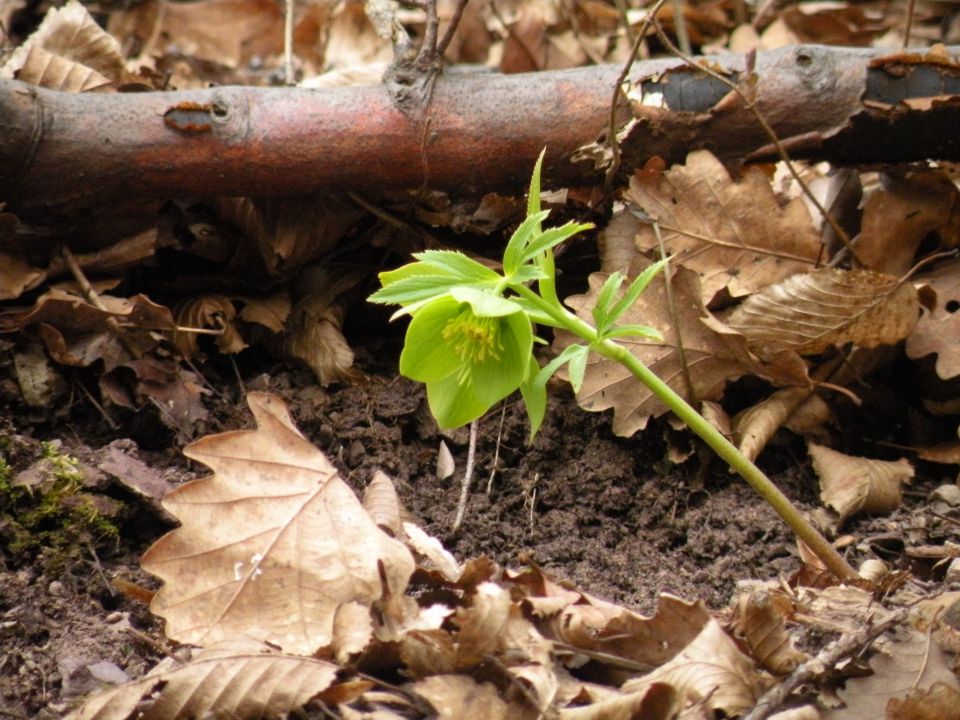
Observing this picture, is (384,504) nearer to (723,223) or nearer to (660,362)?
(660,362)

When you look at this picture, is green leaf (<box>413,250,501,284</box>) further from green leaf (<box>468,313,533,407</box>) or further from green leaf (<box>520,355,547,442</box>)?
green leaf (<box>520,355,547,442</box>)

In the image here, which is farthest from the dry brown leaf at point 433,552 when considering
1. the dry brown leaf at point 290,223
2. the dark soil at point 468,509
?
the dry brown leaf at point 290,223

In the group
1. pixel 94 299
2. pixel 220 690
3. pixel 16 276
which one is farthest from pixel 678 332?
pixel 16 276

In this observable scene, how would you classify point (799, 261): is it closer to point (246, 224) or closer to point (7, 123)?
point (246, 224)

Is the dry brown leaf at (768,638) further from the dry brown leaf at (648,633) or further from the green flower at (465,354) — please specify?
the green flower at (465,354)

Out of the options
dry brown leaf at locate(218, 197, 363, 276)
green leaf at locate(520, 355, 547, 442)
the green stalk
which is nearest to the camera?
the green stalk

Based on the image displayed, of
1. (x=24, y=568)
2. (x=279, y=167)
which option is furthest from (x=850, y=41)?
(x=24, y=568)

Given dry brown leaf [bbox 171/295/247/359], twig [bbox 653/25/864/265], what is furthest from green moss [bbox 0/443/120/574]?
twig [bbox 653/25/864/265]
